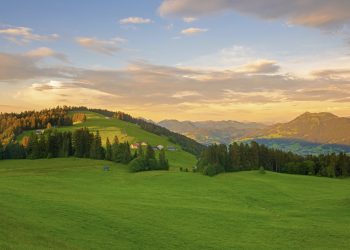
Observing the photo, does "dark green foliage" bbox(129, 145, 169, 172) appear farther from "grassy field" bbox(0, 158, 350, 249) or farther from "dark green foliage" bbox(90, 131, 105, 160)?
"grassy field" bbox(0, 158, 350, 249)

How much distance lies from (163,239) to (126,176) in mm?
Answer: 78664

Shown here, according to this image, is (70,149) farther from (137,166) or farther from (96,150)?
(137,166)

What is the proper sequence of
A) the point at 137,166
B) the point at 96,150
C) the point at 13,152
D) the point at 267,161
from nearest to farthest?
the point at 137,166, the point at 13,152, the point at 267,161, the point at 96,150

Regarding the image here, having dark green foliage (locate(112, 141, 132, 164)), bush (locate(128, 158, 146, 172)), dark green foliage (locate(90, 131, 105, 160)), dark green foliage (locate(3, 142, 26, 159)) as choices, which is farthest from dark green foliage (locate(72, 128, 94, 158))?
bush (locate(128, 158, 146, 172))

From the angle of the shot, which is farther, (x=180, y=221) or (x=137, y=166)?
(x=137, y=166)

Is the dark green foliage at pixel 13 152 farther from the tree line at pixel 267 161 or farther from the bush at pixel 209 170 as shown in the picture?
the bush at pixel 209 170

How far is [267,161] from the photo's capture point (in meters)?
153

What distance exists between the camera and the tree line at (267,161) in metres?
136

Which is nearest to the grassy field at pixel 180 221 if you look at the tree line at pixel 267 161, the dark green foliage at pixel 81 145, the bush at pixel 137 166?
the bush at pixel 137 166

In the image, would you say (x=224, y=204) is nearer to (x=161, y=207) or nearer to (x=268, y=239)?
(x=161, y=207)

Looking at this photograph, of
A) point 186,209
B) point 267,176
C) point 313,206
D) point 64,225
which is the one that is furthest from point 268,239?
point 267,176

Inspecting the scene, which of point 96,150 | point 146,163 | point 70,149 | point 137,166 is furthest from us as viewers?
point 70,149

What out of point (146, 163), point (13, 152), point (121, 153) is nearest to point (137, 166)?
point (146, 163)

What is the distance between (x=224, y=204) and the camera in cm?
7088
